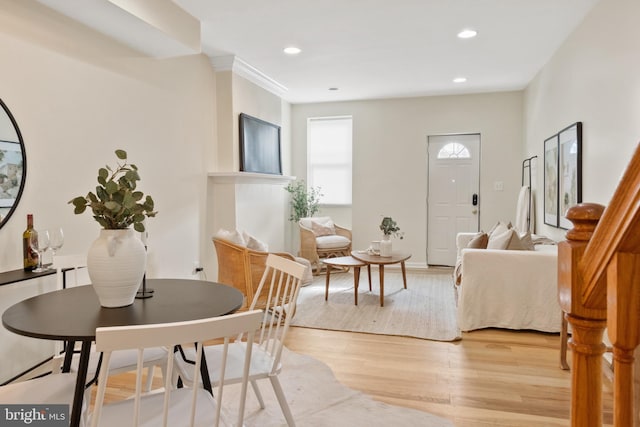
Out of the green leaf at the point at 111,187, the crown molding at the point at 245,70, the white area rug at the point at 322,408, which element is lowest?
the white area rug at the point at 322,408

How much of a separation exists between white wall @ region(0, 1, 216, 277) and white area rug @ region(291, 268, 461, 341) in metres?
1.46

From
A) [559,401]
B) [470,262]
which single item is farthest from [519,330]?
[559,401]

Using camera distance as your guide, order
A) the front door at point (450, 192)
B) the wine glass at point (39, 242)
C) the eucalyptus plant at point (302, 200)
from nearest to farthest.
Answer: the wine glass at point (39, 242), the front door at point (450, 192), the eucalyptus plant at point (302, 200)

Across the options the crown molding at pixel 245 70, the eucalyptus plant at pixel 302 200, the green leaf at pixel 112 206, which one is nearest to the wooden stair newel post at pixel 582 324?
the green leaf at pixel 112 206

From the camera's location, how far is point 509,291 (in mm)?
3688

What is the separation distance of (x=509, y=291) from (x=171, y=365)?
3274mm

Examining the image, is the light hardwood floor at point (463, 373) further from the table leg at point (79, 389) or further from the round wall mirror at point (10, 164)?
the round wall mirror at point (10, 164)

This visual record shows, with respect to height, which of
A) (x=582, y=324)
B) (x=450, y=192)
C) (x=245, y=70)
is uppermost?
(x=245, y=70)

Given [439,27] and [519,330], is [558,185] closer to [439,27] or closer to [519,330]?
[519,330]

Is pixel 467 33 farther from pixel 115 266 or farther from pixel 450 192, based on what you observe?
pixel 115 266

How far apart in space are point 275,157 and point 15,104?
368cm

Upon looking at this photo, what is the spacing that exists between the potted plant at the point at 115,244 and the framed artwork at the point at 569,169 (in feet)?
11.3

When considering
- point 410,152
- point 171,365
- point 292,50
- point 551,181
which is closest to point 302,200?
point 410,152

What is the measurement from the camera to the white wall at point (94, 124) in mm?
2725
